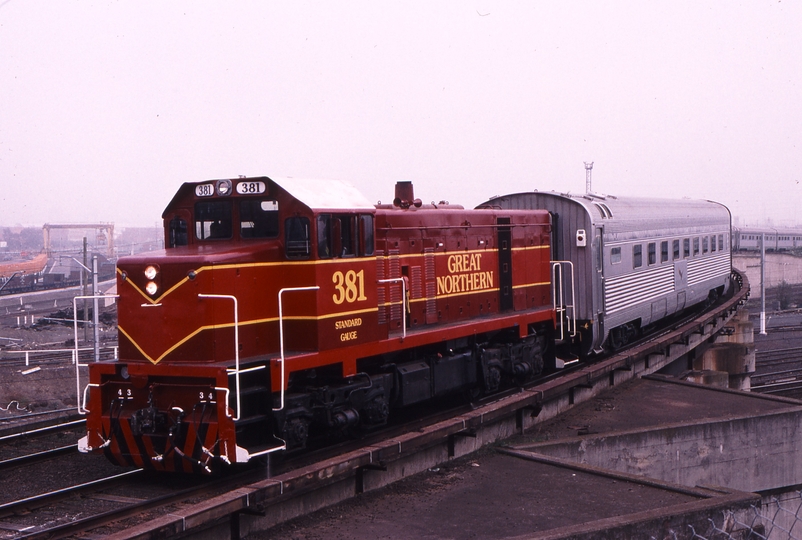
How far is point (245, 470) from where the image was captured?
938cm

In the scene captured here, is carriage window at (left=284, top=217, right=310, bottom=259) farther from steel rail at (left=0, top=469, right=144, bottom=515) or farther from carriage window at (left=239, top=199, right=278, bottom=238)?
steel rail at (left=0, top=469, right=144, bottom=515)

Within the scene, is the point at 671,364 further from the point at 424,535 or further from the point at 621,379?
the point at 424,535

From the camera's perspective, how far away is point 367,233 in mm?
10430

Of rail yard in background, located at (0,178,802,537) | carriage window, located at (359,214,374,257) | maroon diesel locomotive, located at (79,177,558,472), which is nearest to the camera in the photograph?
maroon diesel locomotive, located at (79,177,558,472)

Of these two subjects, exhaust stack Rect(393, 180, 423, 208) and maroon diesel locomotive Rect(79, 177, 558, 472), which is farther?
exhaust stack Rect(393, 180, 423, 208)

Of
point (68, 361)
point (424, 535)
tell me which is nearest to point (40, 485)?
point (424, 535)

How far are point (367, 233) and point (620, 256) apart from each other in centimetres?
892

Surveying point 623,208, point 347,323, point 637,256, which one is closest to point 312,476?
point 347,323

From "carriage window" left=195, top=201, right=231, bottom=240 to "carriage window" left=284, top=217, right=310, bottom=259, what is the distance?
2.61ft

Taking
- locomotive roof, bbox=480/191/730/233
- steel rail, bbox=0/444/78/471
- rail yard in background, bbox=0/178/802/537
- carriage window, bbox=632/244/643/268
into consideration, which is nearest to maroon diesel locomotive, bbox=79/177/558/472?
rail yard in background, bbox=0/178/802/537

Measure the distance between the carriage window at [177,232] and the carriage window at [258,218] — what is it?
805 mm

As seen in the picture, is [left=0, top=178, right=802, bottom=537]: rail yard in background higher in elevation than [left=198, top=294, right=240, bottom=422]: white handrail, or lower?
lower

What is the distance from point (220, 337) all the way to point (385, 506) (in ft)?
8.31

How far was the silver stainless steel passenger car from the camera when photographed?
645 inches
